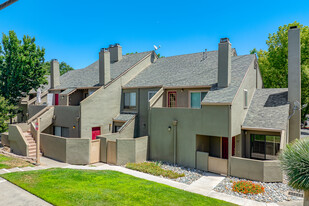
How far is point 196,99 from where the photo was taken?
17.6m

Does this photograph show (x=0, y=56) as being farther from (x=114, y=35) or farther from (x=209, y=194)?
(x=209, y=194)

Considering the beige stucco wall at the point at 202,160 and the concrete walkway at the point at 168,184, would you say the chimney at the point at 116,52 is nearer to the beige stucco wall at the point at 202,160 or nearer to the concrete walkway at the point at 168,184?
the concrete walkway at the point at 168,184

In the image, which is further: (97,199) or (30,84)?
(30,84)

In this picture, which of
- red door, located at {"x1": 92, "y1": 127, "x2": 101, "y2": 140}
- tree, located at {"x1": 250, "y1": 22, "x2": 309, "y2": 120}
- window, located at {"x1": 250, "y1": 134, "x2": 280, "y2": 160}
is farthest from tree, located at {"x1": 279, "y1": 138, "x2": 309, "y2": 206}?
tree, located at {"x1": 250, "y1": 22, "x2": 309, "y2": 120}

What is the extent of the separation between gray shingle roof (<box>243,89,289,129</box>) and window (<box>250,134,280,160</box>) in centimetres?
139

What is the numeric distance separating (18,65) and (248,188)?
26.0 meters

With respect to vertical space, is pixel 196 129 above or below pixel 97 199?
above

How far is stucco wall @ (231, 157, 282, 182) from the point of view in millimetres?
12727

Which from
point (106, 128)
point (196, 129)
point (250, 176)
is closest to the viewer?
point (250, 176)

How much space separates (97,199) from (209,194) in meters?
5.80

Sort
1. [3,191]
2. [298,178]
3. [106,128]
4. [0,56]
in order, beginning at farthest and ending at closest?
[0,56] < [106,128] < [3,191] < [298,178]

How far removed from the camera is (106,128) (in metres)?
20.0

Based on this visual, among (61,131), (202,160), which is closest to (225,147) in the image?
(202,160)

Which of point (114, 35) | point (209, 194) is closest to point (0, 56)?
point (114, 35)
